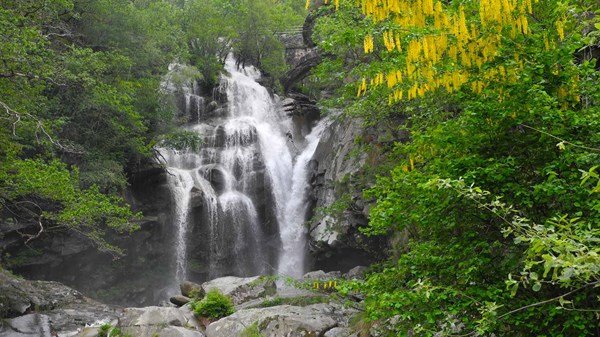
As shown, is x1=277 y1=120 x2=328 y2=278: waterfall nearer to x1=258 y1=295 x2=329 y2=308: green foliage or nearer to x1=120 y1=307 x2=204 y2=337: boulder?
x1=258 y1=295 x2=329 y2=308: green foliage

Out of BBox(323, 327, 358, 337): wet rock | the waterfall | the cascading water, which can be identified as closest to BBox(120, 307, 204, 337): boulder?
BBox(323, 327, 358, 337): wet rock

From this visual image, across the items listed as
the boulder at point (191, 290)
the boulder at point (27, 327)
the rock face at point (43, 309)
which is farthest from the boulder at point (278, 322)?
the boulder at point (27, 327)

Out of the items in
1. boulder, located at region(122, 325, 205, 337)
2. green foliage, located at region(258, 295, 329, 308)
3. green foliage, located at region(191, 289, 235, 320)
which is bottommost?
green foliage, located at region(258, 295, 329, 308)

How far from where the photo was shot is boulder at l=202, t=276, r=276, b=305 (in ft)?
52.5

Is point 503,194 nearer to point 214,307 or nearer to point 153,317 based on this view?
point 153,317

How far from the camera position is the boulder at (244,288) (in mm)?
16016

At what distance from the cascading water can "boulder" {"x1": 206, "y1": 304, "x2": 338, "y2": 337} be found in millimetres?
10236

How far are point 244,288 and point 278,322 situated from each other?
4.80 meters

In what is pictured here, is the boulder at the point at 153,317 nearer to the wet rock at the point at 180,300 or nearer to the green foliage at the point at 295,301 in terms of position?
the green foliage at the point at 295,301

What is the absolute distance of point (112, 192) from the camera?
1956 cm

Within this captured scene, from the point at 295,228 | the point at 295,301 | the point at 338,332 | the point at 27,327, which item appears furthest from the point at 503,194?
the point at 295,228

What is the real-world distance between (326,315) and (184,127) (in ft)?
62.5

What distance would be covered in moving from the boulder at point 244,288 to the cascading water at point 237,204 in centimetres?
592

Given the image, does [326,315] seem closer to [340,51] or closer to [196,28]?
[340,51]
